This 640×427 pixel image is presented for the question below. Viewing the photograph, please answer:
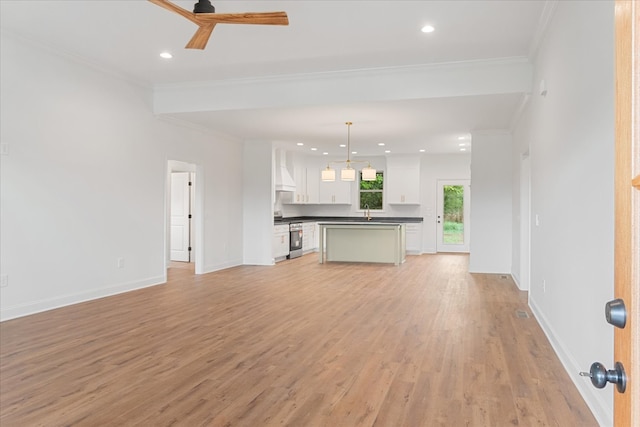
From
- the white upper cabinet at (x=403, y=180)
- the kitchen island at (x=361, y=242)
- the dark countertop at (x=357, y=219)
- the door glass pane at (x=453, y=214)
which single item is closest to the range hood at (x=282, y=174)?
the dark countertop at (x=357, y=219)

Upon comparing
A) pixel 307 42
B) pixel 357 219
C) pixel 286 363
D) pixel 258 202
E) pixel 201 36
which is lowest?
pixel 286 363

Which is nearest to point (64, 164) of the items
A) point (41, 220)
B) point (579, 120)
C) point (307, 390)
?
point (41, 220)

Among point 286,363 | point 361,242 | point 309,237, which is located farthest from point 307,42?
point 309,237

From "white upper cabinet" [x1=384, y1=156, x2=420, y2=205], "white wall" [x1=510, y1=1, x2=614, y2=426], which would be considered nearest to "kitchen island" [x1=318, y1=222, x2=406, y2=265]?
"white upper cabinet" [x1=384, y1=156, x2=420, y2=205]

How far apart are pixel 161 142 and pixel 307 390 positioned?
543cm

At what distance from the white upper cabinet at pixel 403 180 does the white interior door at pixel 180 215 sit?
5.47 metres

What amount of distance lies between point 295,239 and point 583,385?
849 centimetres

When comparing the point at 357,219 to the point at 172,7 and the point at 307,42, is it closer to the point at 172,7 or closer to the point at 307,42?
the point at 307,42

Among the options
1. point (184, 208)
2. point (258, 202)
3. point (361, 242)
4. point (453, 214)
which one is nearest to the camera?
point (258, 202)

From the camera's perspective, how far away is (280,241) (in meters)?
10.2

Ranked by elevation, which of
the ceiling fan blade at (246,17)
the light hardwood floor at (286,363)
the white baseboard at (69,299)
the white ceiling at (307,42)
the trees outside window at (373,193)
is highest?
the white ceiling at (307,42)

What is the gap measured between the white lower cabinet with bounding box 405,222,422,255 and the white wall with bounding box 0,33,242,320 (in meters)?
6.65

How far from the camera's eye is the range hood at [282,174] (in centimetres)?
1101

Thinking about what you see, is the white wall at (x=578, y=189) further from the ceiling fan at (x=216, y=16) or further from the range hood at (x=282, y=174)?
the range hood at (x=282, y=174)
